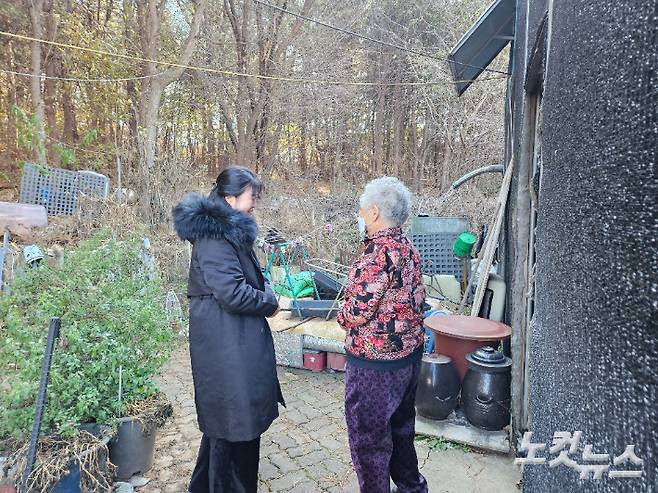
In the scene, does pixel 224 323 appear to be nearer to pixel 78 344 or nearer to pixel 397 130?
pixel 78 344

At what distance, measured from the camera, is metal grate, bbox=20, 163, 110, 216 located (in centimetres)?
790

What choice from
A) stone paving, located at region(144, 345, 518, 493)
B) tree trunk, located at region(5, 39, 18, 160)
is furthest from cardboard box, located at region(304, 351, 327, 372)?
tree trunk, located at region(5, 39, 18, 160)

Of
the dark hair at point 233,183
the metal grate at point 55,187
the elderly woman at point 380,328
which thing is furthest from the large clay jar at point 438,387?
the metal grate at point 55,187

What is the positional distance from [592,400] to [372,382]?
1439mm

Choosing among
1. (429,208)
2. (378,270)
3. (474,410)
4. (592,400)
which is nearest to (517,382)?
(474,410)

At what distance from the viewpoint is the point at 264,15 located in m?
11.5

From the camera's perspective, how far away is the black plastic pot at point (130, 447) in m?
2.74

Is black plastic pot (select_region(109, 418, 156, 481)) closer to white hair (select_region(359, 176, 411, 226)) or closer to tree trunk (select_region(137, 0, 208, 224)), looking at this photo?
white hair (select_region(359, 176, 411, 226))

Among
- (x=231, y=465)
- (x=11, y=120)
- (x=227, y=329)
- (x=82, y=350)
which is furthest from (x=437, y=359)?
(x=11, y=120)

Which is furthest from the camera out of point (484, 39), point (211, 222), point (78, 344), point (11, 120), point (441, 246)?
point (11, 120)

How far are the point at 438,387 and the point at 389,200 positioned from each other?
1.78 m

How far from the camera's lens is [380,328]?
7.70 feet

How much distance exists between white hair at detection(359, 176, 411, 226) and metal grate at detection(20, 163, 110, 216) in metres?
6.67

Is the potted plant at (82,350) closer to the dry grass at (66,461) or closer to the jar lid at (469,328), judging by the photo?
the dry grass at (66,461)
